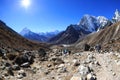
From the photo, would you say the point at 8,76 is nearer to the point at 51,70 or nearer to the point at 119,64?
the point at 51,70

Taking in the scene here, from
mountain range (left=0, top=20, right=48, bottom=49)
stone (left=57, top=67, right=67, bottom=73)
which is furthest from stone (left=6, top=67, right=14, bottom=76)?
mountain range (left=0, top=20, right=48, bottom=49)

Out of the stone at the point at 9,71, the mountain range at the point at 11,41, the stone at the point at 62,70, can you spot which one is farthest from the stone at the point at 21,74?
the mountain range at the point at 11,41

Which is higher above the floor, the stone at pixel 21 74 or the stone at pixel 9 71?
the stone at pixel 9 71

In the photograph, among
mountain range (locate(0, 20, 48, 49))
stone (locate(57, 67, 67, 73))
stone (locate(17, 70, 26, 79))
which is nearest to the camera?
stone (locate(17, 70, 26, 79))

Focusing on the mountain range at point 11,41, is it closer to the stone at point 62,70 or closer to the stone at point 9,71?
the stone at point 9,71

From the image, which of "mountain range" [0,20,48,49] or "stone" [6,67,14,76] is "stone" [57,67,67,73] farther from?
"mountain range" [0,20,48,49]

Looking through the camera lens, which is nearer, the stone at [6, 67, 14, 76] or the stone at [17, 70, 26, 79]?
the stone at [17, 70, 26, 79]

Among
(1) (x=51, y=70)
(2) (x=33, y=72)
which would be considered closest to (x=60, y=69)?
(1) (x=51, y=70)

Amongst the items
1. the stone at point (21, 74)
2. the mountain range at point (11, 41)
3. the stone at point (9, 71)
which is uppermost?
the mountain range at point (11, 41)

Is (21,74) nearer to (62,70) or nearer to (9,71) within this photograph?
(9,71)

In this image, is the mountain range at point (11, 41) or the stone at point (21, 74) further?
the mountain range at point (11, 41)

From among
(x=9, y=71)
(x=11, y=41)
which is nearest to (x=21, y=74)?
(x=9, y=71)

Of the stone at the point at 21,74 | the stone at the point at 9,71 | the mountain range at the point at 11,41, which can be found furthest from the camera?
the mountain range at the point at 11,41

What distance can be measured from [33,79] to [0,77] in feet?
10.1
